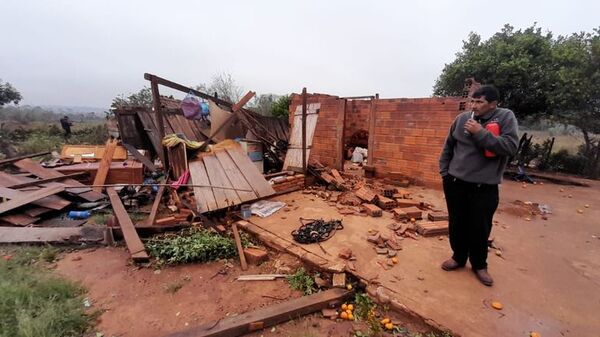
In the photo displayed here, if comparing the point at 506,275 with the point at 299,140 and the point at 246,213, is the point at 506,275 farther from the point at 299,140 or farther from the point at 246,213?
the point at 299,140

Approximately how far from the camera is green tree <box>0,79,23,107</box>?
14617mm

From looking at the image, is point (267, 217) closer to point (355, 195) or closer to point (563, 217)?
point (355, 195)

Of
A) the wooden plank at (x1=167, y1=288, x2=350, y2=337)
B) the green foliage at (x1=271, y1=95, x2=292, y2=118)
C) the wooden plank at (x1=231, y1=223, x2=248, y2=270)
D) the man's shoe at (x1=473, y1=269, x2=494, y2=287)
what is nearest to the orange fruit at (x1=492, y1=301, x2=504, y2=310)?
the man's shoe at (x1=473, y1=269, x2=494, y2=287)

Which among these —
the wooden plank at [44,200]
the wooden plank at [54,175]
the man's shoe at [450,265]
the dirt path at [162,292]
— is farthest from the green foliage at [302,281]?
the wooden plank at [54,175]

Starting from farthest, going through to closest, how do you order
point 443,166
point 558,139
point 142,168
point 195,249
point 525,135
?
point 558,139 → point 525,135 → point 142,168 → point 195,249 → point 443,166

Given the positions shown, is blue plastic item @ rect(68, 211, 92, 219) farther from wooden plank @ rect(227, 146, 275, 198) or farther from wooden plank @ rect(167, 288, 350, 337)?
wooden plank @ rect(167, 288, 350, 337)

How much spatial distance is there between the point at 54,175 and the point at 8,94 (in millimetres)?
14845

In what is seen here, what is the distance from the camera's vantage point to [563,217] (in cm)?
466

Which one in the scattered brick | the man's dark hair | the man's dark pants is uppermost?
the man's dark hair

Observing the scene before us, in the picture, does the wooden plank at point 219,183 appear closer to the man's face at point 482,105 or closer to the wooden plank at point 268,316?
the wooden plank at point 268,316

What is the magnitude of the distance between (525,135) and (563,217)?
5700 millimetres

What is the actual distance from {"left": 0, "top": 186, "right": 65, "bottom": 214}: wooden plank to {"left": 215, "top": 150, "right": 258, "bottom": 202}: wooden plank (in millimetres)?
3090

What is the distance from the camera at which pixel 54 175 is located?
5.74 metres

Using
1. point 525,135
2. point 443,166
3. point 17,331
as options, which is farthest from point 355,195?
point 525,135
